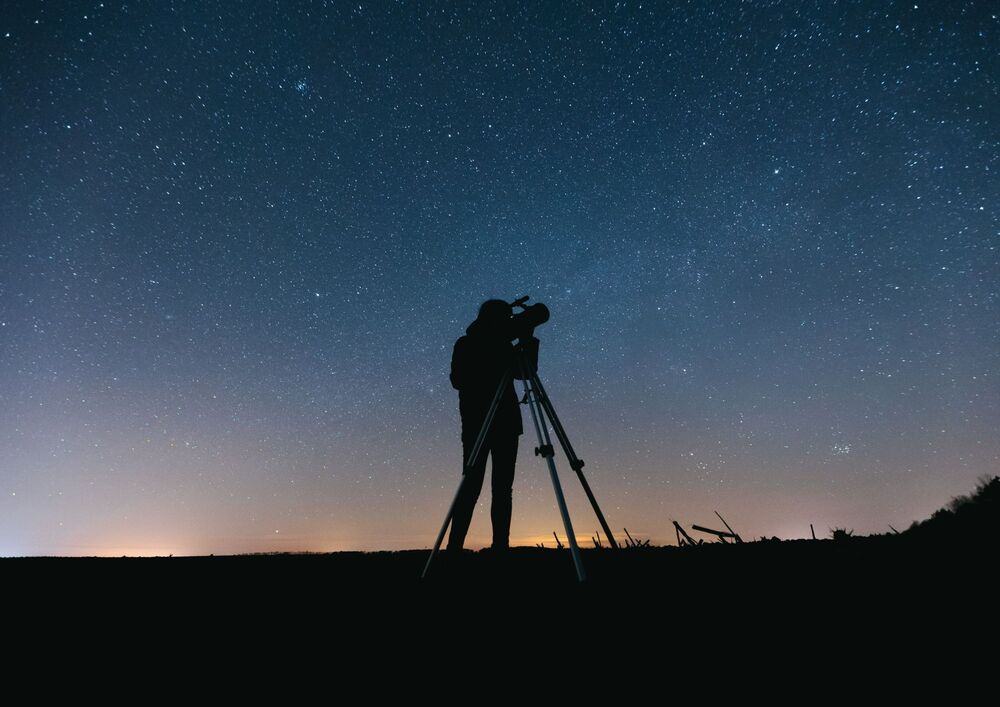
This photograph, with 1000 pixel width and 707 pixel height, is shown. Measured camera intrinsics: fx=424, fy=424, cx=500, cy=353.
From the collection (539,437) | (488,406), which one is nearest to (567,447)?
(539,437)

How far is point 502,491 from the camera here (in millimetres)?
4199

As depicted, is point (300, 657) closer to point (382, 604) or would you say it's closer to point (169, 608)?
point (382, 604)

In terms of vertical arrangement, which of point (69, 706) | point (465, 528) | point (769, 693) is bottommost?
point (769, 693)

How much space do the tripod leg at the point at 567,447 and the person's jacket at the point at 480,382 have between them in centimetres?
69

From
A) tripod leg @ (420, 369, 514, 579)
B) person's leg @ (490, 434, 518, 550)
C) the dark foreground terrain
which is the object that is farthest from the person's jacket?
the dark foreground terrain

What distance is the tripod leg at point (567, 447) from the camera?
10.2 feet

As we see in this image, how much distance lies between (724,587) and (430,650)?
210 cm

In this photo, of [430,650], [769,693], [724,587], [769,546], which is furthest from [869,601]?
[769,546]

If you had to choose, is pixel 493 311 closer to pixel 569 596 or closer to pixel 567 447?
pixel 567 447

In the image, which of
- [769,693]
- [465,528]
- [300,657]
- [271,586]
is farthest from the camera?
[465,528]

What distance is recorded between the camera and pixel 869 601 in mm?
2367

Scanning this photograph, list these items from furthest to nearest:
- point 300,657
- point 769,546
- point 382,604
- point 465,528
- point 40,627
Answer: point 769,546
point 465,528
point 382,604
point 40,627
point 300,657

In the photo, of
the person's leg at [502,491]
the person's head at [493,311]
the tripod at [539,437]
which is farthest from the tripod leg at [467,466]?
the person's leg at [502,491]

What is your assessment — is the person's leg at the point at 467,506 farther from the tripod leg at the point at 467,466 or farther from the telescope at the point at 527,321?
the telescope at the point at 527,321
